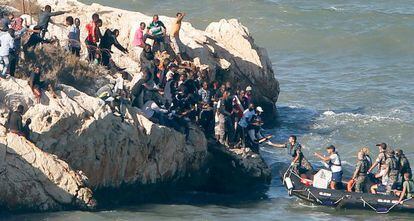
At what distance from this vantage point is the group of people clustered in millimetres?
29391

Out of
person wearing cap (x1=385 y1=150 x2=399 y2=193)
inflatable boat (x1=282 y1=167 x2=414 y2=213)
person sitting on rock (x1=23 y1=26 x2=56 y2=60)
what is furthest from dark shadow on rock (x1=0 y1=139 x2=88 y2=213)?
person wearing cap (x1=385 y1=150 x2=399 y2=193)

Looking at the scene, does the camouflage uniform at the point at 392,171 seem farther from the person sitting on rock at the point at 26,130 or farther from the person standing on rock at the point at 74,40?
the person sitting on rock at the point at 26,130

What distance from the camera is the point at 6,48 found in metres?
28.2

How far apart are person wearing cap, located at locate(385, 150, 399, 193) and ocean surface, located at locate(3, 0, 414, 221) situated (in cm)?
98

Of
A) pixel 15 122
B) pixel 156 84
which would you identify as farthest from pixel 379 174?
pixel 15 122

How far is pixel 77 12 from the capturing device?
37.7 m

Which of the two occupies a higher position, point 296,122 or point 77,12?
point 77,12

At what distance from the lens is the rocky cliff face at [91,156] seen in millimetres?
26297

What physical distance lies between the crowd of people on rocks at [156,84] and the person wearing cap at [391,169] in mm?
4058

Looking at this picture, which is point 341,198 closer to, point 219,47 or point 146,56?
point 146,56

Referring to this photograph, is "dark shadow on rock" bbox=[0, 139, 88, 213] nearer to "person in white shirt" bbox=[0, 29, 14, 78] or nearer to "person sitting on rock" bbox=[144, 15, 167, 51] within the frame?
"person in white shirt" bbox=[0, 29, 14, 78]

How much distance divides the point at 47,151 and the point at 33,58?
4.11 meters

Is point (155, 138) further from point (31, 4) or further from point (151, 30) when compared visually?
point (31, 4)

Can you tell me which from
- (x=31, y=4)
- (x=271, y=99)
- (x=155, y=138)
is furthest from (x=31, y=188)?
(x=271, y=99)
